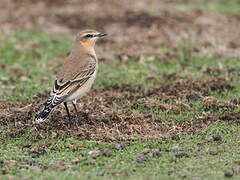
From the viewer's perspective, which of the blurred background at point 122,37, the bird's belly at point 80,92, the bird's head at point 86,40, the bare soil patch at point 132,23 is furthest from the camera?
the bare soil patch at point 132,23

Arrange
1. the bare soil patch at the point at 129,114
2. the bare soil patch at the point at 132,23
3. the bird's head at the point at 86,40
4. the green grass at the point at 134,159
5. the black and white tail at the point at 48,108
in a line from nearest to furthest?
the green grass at the point at 134,159 < the black and white tail at the point at 48,108 < the bare soil patch at the point at 129,114 < the bird's head at the point at 86,40 < the bare soil patch at the point at 132,23

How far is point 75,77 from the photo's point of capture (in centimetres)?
923

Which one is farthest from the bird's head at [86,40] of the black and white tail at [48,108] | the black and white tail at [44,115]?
the black and white tail at [44,115]

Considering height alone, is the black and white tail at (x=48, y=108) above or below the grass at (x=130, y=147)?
above

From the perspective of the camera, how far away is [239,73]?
39.3 ft

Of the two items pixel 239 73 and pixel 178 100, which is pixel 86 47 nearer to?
pixel 178 100

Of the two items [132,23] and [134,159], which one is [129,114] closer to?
[134,159]

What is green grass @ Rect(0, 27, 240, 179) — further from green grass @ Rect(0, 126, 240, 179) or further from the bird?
the bird

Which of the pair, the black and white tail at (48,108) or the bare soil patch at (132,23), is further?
the bare soil patch at (132,23)

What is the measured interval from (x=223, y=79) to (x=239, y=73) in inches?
30.3

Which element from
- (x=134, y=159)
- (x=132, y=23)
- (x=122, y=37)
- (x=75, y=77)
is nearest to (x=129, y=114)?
(x=75, y=77)

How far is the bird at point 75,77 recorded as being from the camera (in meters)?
8.62

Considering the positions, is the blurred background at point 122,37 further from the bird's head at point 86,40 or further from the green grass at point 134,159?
the green grass at point 134,159

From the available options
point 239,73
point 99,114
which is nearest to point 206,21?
point 239,73
